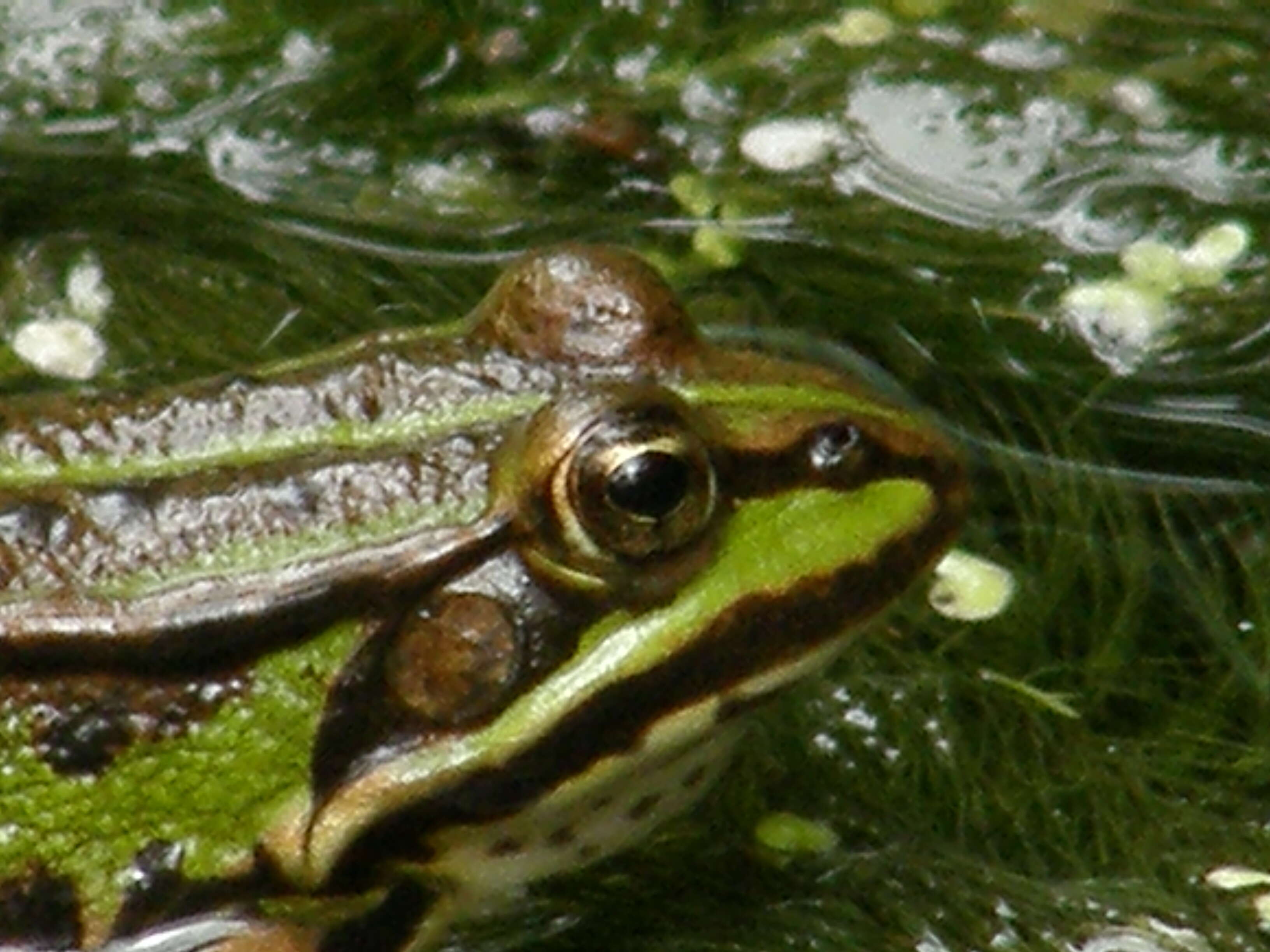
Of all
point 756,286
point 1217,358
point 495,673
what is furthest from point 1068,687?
point 495,673

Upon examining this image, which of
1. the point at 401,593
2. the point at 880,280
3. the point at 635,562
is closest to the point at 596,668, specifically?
the point at 635,562

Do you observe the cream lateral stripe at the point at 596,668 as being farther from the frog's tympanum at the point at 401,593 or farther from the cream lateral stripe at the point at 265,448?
the cream lateral stripe at the point at 265,448

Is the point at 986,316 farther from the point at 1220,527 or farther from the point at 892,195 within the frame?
the point at 1220,527

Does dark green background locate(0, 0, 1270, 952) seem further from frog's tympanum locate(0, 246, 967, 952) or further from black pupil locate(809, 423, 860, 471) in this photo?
black pupil locate(809, 423, 860, 471)

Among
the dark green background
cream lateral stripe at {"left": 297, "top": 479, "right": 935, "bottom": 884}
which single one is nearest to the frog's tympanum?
cream lateral stripe at {"left": 297, "top": 479, "right": 935, "bottom": 884}

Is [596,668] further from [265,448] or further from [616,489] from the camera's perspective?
[265,448]

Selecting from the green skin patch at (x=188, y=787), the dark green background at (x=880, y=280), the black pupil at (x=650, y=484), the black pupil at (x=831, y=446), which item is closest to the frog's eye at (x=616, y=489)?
the black pupil at (x=650, y=484)
